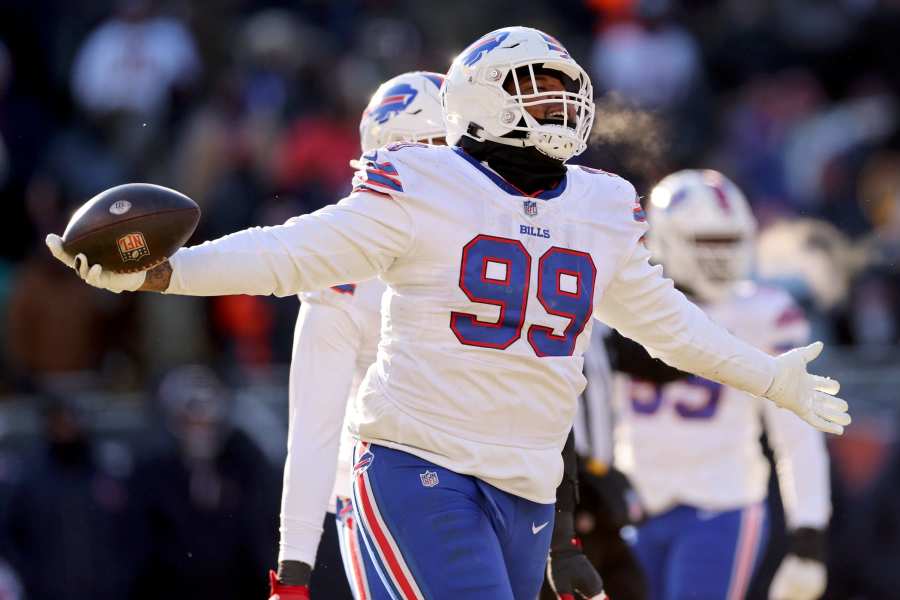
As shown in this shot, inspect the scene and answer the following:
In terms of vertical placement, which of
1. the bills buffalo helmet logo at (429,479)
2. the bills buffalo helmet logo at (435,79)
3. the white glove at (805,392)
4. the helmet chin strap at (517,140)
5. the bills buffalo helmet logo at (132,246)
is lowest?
the bills buffalo helmet logo at (429,479)

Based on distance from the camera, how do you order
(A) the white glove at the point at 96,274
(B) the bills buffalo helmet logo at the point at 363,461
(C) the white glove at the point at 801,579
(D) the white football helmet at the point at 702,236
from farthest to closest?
(D) the white football helmet at the point at 702,236, (C) the white glove at the point at 801,579, (B) the bills buffalo helmet logo at the point at 363,461, (A) the white glove at the point at 96,274

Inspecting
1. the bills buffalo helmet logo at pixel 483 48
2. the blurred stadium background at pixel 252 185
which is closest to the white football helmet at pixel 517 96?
the bills buffalo helmet logo at pixel 483 48

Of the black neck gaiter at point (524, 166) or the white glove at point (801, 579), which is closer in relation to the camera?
the black neck gaiter at point (524, 166)

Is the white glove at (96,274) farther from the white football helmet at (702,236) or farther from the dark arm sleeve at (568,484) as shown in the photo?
the white football helmet at (702,236)

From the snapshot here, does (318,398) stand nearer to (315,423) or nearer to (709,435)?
(315,423)

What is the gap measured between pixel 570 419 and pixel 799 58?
28.5 feet

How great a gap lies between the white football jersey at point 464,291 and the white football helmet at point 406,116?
874mm

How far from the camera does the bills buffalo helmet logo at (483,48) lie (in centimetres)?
432

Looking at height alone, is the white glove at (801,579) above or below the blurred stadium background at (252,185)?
below

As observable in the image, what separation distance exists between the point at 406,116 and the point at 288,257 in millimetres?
1260

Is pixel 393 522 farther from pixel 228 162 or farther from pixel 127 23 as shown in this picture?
pixel 127 23

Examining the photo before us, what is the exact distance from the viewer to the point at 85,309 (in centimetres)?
968

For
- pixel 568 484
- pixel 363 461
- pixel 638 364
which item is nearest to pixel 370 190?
pixel 363 461

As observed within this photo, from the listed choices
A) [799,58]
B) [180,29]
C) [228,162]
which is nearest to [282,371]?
[228,162]
